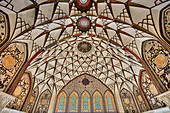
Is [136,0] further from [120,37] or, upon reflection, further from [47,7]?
[47,7]

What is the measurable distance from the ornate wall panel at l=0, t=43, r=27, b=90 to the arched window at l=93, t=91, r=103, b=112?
419 inches

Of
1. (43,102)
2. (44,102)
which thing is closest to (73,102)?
(44,102)

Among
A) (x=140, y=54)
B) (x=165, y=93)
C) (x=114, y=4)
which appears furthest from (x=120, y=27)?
(x=165, y=93)

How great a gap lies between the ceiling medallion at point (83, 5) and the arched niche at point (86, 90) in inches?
412

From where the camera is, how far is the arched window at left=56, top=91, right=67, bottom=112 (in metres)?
Answer: 13.0

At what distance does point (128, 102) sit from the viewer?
42.5 feet

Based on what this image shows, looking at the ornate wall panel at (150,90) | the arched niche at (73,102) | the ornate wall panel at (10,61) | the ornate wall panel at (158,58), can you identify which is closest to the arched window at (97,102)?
the arched niche at (73,102)

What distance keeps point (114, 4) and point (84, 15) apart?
2815 mm

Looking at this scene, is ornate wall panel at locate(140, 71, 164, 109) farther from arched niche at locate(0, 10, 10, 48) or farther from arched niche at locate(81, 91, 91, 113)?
arched niche at locate(0, 10, 10, 48)

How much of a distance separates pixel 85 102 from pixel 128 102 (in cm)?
581

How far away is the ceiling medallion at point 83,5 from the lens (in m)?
8.45

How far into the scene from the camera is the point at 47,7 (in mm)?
7574

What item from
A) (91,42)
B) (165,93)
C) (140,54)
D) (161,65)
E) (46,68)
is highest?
(91,42)

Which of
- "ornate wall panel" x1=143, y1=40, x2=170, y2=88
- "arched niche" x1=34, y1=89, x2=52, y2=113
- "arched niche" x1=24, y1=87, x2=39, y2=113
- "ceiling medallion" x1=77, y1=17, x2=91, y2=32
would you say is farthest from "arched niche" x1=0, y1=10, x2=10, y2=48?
"ornate wall panel" x1=143, y1=40, x2=170, y2=88
